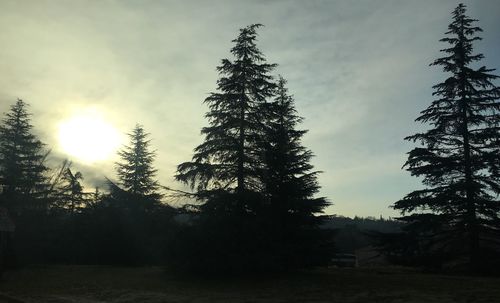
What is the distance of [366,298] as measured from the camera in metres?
14.2

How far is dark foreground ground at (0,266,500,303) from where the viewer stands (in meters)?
14.7

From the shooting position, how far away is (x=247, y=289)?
59.0 ft

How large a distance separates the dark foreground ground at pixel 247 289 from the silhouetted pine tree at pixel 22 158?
784 inches

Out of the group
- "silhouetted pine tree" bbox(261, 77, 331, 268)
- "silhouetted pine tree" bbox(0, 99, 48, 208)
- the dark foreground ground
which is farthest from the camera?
"silhouetted pine tree" bbox(0, 99, 48, 208)

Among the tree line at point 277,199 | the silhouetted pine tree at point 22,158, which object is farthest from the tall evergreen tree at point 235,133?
the silhouetted pine tree at point 22,158

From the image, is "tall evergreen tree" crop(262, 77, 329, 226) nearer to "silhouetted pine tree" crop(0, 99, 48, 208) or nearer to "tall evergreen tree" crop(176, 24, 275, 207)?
"tall evergreen tree" crop(176, 24, 275, 207)

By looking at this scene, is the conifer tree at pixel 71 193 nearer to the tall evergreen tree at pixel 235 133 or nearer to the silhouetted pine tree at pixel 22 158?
the silhouetted pine tree at pixel 22 158

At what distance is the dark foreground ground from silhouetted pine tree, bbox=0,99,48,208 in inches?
784

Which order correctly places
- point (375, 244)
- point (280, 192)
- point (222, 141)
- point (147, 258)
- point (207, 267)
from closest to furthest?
point (207, 267) → point (222, 141) → point (280, 192) → point (375, 244) → point (147, 258)

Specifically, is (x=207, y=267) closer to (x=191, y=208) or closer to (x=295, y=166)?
(x=191, y=208)

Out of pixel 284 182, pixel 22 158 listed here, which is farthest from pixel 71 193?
pixel 284 182

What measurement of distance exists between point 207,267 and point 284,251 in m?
3.62

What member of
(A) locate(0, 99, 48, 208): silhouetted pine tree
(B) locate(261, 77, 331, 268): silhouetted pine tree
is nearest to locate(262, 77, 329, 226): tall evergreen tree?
(B) locate(261, 77, 331, 268): silhouetted pine tree

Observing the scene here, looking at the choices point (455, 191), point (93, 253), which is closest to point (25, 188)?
point (93, 253)
